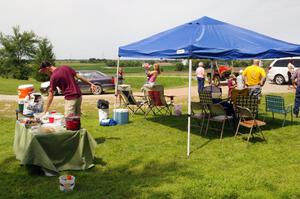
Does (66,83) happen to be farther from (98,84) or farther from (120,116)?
(98,84)

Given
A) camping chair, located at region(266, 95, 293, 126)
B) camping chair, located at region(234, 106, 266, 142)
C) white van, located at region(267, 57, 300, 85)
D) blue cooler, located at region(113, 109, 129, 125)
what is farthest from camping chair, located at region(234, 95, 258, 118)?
white van, located at region(267, 57, 300, 85)

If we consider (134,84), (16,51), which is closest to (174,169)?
(134,84)

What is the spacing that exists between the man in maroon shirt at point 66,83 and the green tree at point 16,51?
169 ft

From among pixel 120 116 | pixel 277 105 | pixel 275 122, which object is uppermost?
pixel 277 105

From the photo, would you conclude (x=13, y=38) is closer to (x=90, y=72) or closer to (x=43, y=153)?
(x=90, y=72)

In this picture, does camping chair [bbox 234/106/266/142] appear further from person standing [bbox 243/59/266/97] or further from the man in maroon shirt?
the man in maroon shirt

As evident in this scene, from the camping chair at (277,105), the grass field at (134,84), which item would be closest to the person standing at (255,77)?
the camping chair at (277,105)

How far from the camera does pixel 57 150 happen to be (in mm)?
5402

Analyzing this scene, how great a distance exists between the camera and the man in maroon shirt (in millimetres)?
6281

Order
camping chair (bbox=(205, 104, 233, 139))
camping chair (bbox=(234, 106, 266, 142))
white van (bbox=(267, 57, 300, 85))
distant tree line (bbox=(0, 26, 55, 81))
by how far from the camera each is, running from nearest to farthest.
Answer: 1. camping chair (bbox=(234, 106, 266, 142))
2. camping chair (bbox=(205, 104, 233, 139))
3. white van (bbox=(267, 57, 300, 85))
4. distant tree line (bbox=(0, 26, 55, 81))

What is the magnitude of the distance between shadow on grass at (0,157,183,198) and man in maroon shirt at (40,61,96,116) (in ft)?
4.64

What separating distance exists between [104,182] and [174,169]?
3.90 feet

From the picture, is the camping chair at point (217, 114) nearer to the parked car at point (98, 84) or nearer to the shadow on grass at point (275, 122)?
the shadow on grass at point (275, 122)

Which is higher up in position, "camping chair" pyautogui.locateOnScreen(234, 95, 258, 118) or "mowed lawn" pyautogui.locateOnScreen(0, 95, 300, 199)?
"camping chair" pyautogui.locateOnScreen(234, 95, 258, 118)
